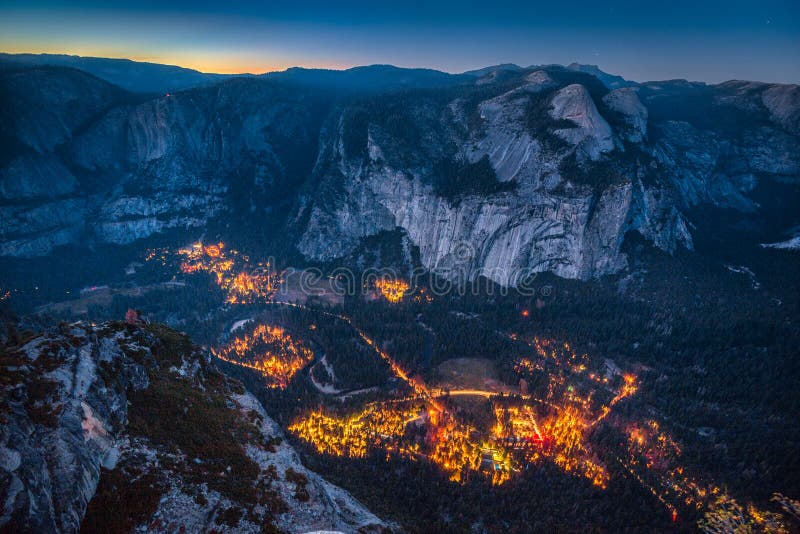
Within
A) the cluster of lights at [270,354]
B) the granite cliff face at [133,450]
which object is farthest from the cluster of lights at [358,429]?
the granite cliff face at [133,450]

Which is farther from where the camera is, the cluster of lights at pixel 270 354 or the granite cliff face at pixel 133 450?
the cluster of lights at pixel 270 354

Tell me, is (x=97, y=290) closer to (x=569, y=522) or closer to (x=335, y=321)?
(x=335, y=321)

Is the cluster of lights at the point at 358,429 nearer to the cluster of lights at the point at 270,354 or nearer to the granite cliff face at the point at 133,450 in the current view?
the cluster of lights at the point at 270,354

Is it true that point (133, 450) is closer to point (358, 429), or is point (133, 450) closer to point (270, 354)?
point (358, 429)

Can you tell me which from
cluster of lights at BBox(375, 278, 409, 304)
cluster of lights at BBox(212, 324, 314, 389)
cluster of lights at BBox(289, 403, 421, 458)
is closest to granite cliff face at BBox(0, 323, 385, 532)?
cluster of lights at BBox(289, 403, 421, 458)

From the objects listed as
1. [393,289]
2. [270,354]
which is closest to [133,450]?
[270,354]

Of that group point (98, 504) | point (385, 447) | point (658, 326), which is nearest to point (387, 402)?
point (385, 447)

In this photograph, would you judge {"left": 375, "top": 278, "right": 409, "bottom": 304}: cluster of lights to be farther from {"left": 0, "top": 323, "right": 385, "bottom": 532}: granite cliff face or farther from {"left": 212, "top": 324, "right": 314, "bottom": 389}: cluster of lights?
{"left": 0, "top": 323, "right": 385, "bottom": 532}: granite cliff face
